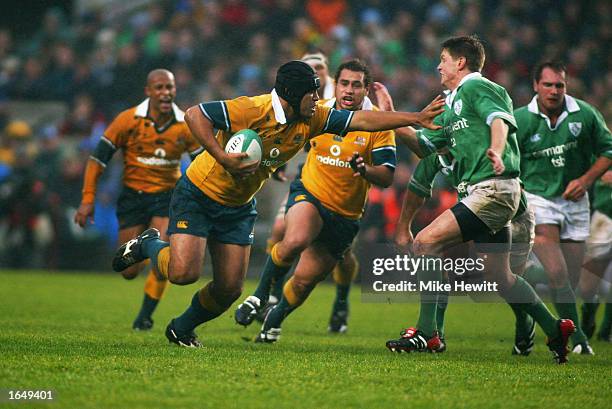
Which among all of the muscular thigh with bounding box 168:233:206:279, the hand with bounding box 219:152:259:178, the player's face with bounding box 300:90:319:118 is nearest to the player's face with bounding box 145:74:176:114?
the muscular thigh with bounding box 168:233:206:279

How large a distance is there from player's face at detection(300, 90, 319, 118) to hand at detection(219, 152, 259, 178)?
1.84ft

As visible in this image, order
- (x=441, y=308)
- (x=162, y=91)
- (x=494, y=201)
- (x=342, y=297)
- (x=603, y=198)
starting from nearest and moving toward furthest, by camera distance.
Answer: (x=494, y=201) < (x=441, y=308) < (x=162, y=91) < (x=342, y=297) < (x=603, y=198)

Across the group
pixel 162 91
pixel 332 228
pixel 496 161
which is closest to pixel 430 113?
pixel 496 161

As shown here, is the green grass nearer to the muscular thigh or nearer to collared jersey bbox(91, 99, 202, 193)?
the muscular thigh

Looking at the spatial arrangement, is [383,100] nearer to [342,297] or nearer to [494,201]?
[494,201]

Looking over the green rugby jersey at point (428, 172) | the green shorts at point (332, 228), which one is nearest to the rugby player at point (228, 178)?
the green rugby jersey at point (428, 172)

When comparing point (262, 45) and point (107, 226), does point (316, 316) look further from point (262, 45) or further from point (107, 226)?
point (262, 45)

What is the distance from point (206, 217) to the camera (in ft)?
25.5

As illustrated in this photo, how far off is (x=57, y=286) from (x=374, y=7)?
365 inches

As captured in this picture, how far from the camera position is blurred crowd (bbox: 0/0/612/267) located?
18.8 meters

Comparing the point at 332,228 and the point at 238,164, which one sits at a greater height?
the point at 238,164

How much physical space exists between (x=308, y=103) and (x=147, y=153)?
347cm

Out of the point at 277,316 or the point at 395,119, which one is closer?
the point at 395,119

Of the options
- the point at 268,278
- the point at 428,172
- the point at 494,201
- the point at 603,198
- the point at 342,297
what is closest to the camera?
the point at 494,201
